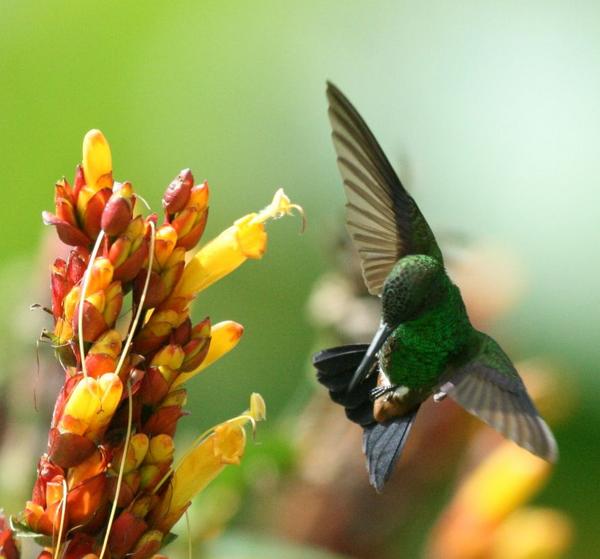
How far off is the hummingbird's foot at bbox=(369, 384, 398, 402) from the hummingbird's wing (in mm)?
103

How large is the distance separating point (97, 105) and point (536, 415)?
6.65ft

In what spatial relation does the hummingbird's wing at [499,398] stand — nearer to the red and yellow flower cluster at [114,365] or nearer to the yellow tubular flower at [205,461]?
the yellow tubular flower at [205,461]

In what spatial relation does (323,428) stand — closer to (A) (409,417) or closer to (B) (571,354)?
(A) (409,417)

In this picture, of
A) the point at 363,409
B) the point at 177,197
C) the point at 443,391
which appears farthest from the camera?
the point at 443,391

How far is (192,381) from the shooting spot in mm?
3279

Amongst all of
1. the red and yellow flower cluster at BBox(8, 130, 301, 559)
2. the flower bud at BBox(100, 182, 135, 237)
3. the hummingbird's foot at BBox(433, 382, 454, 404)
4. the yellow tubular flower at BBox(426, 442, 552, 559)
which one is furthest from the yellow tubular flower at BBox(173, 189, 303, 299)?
the yellow tubular flower at BBox(426, 442, 552, 559)

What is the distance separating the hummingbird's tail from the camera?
6.29 feet

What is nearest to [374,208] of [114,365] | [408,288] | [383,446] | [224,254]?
[408,288]

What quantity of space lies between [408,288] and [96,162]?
2.16 feet

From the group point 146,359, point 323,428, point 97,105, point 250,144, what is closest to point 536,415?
point 323,428

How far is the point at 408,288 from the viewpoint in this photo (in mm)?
1928

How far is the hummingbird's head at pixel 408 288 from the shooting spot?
191 cm

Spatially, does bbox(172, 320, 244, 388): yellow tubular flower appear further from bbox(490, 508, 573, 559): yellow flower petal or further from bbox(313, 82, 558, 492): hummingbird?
bbox(490, 508, 573, 559): yellow flower petal

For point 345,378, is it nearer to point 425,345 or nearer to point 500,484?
point 425,345
